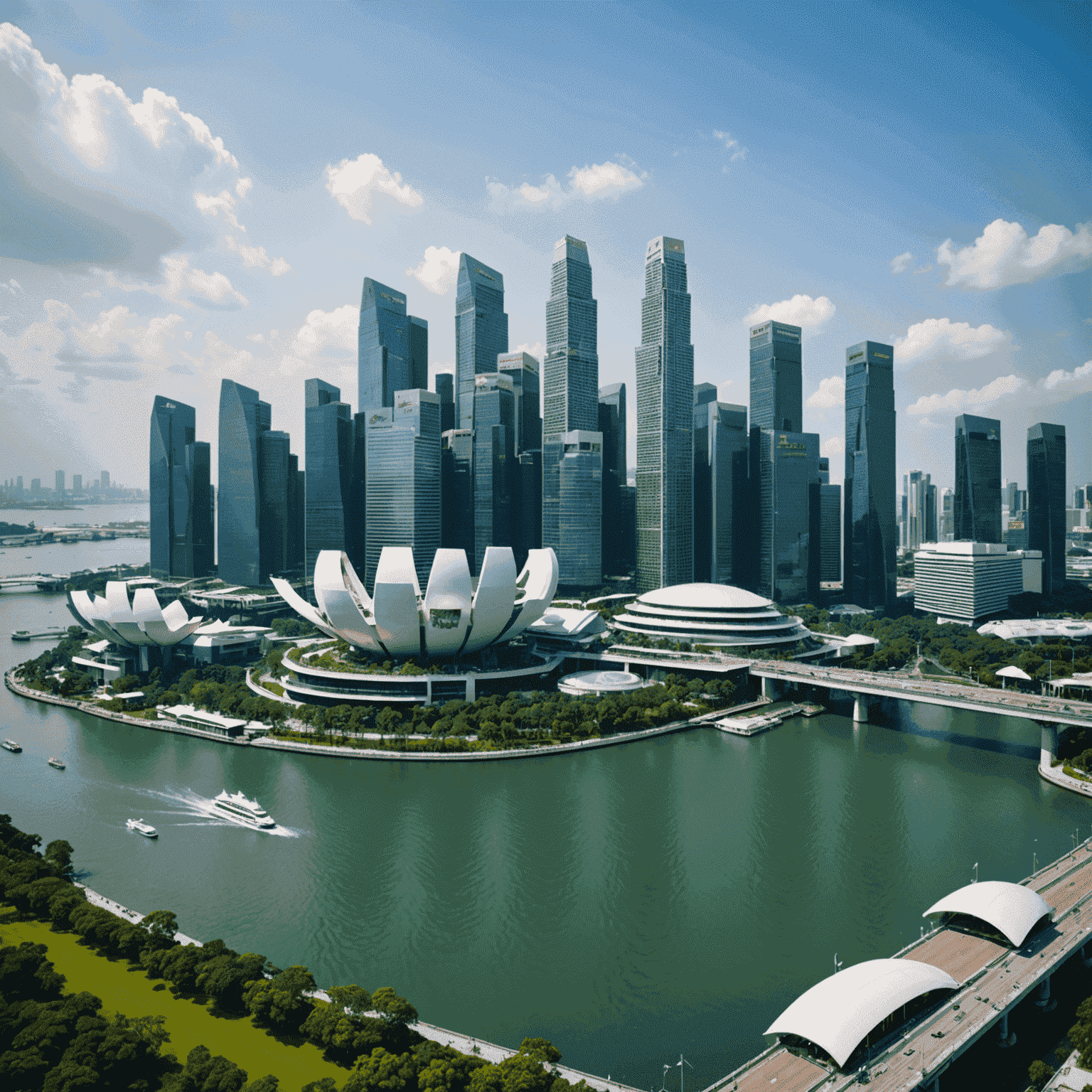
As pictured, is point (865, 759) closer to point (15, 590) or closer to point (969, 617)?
point (969, 617)

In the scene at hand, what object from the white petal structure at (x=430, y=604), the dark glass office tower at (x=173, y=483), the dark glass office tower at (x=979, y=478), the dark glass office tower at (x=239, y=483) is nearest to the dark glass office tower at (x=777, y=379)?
the dark glass office tower at (x=979, y=478)

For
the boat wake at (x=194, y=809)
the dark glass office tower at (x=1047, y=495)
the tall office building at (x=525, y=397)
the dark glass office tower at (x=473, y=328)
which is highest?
the dark glass office tower at (x=473, y=328)

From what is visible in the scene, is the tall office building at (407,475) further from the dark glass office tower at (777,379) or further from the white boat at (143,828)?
the white boat at (143,828)

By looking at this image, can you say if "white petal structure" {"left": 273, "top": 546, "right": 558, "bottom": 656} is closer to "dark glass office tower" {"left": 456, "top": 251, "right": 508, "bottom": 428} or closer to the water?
the water

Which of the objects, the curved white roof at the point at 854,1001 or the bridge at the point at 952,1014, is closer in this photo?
the bridge at the point at 952,1014

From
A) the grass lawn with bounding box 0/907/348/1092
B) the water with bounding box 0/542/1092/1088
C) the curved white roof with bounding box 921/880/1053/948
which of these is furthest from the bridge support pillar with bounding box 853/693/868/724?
the grass lawn with bounding box 0/907/348/1092

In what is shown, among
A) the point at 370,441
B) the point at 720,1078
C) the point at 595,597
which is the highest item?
the point at 370,441

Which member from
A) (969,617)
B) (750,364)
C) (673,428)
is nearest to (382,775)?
(673,428)
